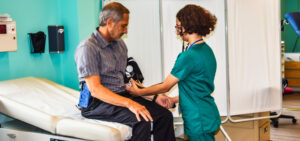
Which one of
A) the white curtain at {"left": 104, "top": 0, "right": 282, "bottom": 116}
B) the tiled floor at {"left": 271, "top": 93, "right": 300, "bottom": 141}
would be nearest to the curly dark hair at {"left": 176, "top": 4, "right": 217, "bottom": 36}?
the white curtain at {"left": 104, "top": 0, "right": 282, "bottom": 116}

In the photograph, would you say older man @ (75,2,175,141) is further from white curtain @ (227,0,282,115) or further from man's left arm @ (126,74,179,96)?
white curtain @ (227,0,282,115)

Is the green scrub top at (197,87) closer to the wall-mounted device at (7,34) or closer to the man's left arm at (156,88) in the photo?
the man's left arm at (156,88)

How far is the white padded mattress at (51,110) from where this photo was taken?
6.77 ft

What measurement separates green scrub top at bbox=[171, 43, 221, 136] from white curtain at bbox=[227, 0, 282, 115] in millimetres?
1383

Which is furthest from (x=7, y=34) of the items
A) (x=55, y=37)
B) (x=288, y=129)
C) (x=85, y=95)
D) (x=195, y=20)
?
(x=288, y=129)

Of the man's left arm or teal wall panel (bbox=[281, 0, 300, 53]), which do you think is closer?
the man's left arm

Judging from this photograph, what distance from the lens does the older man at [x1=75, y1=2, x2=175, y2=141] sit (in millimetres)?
2029

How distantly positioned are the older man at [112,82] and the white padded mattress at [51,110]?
0.08 metres

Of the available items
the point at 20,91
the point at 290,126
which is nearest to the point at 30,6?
the point at 20,91

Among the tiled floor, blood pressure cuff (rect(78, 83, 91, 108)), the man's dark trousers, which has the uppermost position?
blood pressure cuff (rect(78, 83, 91, 108))

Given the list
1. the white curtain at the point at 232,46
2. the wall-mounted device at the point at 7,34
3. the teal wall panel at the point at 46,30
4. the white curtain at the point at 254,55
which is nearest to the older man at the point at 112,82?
the wall-mounted device at the point at 7,34

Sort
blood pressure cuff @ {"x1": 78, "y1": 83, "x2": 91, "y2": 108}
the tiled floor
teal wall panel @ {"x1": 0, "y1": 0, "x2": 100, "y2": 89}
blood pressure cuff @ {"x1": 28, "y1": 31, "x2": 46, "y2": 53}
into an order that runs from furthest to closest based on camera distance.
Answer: the tiled floor
blood pressure cuff @ {"x1": 28, "y1": 31, "x2": 46, "y2": 53}
teal wall panel @ {"x1": 0, "y1": 0, "x2": 100, "y2": 89}
blood pressure cuff @ {"x1": 78, "y1": 83, "x2": 91, "y2": 108}

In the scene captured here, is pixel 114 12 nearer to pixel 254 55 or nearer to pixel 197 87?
pixel 197 87

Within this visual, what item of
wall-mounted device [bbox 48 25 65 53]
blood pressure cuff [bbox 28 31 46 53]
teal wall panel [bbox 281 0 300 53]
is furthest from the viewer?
teal wall panel [bbox 281 0 300 53]
